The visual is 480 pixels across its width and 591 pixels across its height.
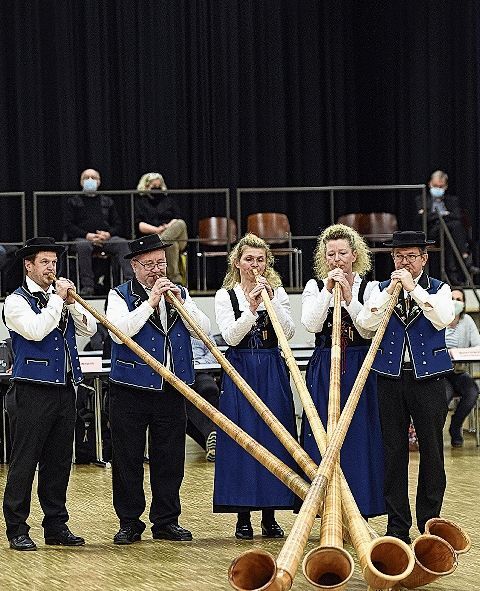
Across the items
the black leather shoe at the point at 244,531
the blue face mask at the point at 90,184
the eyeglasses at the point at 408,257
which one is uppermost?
the blue face mask at the point at 90,184

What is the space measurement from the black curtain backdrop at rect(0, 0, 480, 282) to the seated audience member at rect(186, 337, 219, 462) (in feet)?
14.0

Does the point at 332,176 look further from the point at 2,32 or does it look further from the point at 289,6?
the point at 2,32

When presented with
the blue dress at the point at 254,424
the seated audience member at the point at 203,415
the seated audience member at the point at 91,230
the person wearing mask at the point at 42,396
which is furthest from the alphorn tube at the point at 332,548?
the seated audience member at the point at 91,230

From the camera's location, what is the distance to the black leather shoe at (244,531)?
5723mm

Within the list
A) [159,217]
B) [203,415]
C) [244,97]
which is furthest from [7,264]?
[244,97]

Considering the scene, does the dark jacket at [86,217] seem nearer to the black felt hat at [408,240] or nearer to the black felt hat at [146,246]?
the black felt hat at [146,246]

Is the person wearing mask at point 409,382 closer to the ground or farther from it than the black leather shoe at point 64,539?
farther from it

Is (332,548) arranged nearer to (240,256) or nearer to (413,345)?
(413,345)

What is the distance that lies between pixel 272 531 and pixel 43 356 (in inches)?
53.1

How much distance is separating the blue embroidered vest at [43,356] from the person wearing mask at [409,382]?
138 centimetres

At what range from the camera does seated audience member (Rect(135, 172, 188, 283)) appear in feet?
37.7

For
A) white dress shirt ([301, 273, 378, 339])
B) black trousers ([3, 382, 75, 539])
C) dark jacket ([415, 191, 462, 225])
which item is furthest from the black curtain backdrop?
white dress shirt ([301, 273, 378, 339])

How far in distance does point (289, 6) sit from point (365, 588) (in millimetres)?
10291

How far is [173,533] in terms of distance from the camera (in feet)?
18.7
